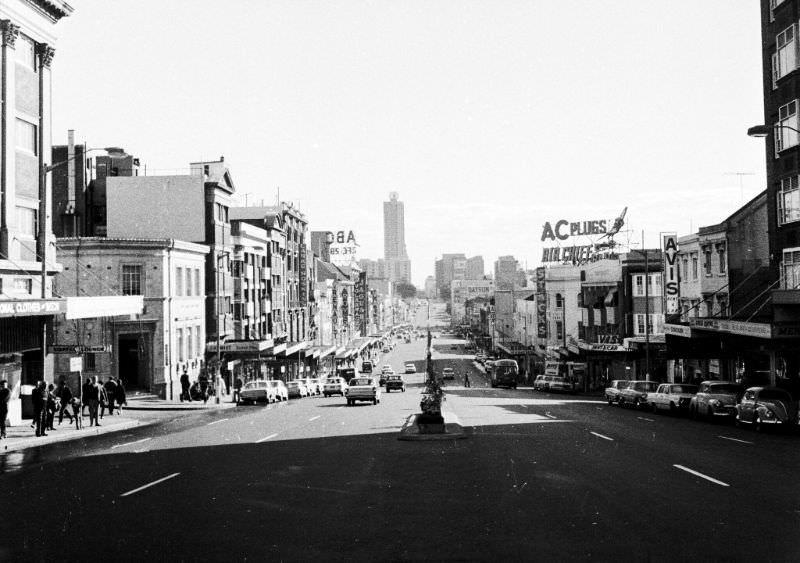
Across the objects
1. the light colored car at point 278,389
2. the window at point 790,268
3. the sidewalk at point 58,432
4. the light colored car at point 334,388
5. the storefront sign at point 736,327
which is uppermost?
the window at point 790,268

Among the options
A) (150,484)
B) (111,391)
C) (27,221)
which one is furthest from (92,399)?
(150,484)

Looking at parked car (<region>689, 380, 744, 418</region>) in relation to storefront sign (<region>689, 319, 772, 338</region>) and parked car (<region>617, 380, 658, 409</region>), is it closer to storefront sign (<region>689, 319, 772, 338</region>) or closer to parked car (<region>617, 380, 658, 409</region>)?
storefront sign (<region>689, 319, 772, 338</region>)

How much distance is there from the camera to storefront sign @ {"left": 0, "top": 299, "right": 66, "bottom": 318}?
29672 millimetres

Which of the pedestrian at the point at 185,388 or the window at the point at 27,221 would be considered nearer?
the window at the point at 27,221

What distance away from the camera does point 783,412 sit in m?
29.8

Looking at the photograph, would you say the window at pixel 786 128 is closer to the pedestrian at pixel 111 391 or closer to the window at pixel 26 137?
the pedestrian at pixel 111 391

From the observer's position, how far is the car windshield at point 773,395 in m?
30.8

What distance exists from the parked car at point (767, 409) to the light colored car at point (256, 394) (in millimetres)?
28822

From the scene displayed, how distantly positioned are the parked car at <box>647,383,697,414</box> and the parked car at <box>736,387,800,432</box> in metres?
6.55

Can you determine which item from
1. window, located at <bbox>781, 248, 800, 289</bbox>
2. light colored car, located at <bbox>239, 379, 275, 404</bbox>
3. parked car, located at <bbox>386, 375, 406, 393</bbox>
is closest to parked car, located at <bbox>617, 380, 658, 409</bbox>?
window, located at <bbox>781, 248, 800, 289</bbox>

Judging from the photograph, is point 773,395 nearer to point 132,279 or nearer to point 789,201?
point 789,201

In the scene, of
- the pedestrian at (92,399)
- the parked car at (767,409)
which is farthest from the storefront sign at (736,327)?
the pedestrian at (92,399)

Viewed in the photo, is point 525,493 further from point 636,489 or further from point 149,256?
point 149,256

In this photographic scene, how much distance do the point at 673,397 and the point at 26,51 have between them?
3399 cm
